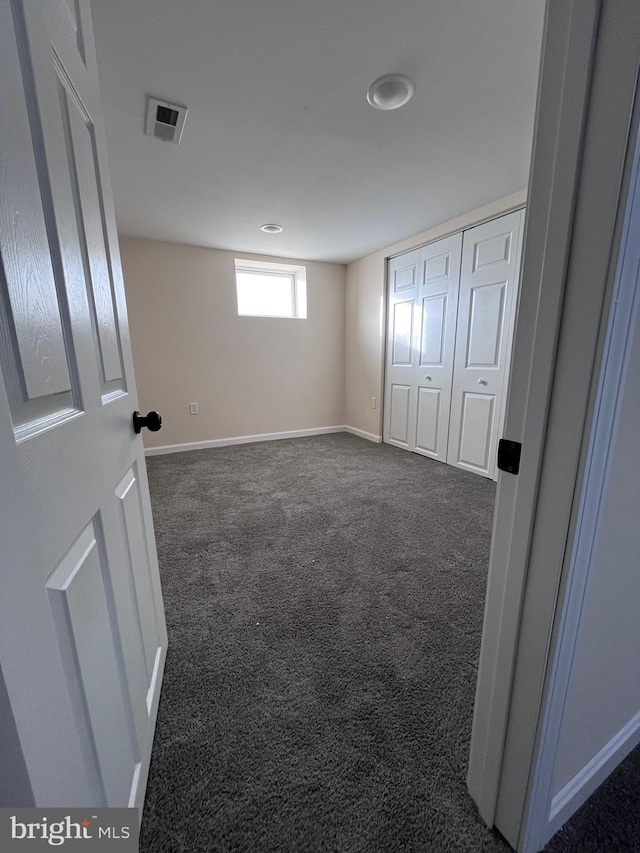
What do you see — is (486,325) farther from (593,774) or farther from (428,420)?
(593,774)

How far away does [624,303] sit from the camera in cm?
50

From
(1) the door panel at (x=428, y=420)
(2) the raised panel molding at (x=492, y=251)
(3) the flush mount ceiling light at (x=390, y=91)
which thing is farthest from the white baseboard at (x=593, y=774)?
(2) the raised panel molding at (x=492, y=251)

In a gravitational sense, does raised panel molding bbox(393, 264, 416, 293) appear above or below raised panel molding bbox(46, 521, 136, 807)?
above

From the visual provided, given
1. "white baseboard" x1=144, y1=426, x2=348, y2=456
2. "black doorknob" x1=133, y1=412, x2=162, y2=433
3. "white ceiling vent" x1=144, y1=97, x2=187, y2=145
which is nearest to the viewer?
"black doorknob" x1=133, y1=412, x2=162, y2=433

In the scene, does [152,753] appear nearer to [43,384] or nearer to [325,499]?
[43,384]

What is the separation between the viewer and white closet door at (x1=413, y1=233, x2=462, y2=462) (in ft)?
10.2

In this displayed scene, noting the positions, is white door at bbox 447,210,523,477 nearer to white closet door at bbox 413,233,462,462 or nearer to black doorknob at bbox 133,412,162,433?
white closet door at bbox 413,233,462,462

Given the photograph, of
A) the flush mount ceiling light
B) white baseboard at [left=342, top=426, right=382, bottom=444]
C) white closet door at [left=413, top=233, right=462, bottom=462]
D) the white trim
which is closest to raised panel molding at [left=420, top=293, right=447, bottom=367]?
white closet door at [left=413, top=233, right=462, bottom=462]

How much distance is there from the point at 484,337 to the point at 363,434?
2024mm

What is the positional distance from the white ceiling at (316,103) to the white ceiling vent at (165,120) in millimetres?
38

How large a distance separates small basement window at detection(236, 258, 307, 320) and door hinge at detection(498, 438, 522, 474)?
151 inches

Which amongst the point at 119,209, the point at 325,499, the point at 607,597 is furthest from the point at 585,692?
the point at 119,209

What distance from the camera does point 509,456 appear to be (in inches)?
25.1

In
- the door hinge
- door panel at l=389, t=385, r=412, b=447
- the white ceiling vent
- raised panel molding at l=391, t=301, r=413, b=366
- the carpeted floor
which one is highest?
the white ceiling vent
